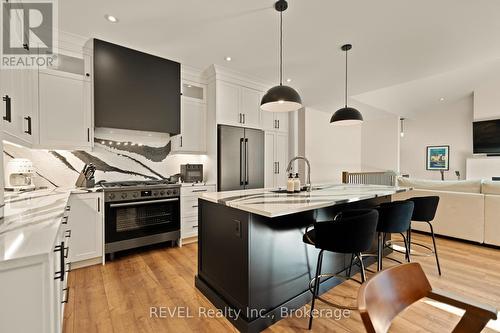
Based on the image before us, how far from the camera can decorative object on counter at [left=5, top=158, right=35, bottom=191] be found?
99.0 inches

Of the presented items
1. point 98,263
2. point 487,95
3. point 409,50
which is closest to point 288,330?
point 98,263

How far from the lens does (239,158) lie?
396 centimetres

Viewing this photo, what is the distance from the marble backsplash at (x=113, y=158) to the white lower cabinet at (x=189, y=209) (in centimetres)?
62

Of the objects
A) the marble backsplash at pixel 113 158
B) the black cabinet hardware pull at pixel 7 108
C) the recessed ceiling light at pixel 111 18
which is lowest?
the marble backsplash at pixel 113 158

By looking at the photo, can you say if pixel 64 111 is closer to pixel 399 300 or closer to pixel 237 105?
pixel 237 105

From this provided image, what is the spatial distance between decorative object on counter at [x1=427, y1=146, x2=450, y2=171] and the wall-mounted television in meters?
0.87

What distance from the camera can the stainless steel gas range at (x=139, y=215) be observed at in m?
2.83

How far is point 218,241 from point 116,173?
2245 mm

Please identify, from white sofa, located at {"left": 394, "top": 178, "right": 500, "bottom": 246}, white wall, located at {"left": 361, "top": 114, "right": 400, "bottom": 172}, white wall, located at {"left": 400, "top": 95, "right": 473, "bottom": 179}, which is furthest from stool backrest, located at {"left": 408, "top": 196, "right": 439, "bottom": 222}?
white wall, located at {"left": 400, "top": 95, "right": 473, "bottom": 179}

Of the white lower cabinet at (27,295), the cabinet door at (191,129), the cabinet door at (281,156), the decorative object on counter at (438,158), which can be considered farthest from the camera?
the decorative object on counter at (438,158)

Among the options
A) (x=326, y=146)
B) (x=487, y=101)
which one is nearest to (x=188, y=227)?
(x=326, y=146)

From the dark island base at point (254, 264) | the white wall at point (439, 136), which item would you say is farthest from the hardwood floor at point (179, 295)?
the white wall at point (439, 136)

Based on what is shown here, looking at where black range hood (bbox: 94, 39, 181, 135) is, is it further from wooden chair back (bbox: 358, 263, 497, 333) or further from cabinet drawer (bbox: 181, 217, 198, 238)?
wooden chair back (bbox: 358, 263, 497, 333)

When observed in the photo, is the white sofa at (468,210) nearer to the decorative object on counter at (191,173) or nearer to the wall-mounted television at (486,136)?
the decorative object on counter at (191,173)
